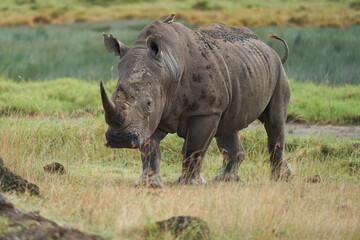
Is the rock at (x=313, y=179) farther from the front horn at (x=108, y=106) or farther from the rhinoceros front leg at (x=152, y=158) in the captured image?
the front horn at (x=108, y=106)

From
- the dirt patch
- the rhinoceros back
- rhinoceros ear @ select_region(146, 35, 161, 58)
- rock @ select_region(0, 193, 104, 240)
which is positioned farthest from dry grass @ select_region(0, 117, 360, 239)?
the dirt patch

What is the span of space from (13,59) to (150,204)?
1460 cm

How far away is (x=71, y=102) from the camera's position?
14156 mm

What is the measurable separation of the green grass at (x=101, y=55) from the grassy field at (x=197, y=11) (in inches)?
124

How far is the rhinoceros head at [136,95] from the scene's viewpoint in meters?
6.49

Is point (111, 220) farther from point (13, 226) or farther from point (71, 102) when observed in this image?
point (71, 102)

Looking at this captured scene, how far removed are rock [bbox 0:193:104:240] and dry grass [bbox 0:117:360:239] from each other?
0.94 ft

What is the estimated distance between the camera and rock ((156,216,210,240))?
16.6ft

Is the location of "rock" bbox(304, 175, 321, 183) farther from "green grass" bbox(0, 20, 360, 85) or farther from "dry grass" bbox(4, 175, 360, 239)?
"green grass" bbox(0, 20, 360, 85)

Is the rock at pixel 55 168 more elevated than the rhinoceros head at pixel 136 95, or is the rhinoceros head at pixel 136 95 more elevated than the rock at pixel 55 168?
the rhinoceros head at pixel 136 95

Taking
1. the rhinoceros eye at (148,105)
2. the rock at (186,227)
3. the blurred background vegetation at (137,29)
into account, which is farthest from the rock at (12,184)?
the blurred background vegetation at (137,29)

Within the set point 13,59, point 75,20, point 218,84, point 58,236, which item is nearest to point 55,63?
point 13,59

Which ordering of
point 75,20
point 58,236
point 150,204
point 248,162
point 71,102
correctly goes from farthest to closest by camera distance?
point 75,20 < point 71,102 < point 248,162 < point 150,204 < point 58,236

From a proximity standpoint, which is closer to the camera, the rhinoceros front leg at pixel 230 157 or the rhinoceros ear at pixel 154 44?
the rhinoceros ear at pixel 154 44
